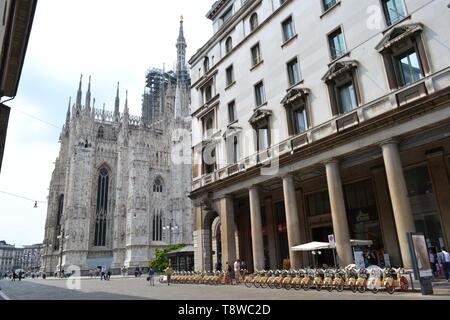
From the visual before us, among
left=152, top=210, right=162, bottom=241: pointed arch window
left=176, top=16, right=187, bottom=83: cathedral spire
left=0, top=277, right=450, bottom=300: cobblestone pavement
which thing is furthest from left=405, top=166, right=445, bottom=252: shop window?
left=176, top=16, right=187, bottom=83: cathedral spire

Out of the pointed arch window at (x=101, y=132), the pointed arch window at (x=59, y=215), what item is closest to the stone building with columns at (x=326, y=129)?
the pointed arch window at (x=101, y=132)

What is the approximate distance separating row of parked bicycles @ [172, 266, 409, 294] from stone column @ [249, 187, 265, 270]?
144 cm

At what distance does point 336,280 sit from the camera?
16.3m

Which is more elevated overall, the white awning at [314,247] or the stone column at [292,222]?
the stone column at [292,222]

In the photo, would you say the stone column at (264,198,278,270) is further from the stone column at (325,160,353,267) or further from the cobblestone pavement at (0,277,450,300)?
the stone column at (325,160,353,267)

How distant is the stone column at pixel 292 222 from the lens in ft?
68.3

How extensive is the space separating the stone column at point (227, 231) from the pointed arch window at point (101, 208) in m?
59.8

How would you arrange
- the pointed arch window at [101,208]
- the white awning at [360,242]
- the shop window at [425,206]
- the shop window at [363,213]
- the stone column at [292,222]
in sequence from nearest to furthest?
the shop window at [425,206]
the white awning at [360,242]
the stone column at [292,222]
the shop window at [363,213]
the pointed arch window at [101,208]

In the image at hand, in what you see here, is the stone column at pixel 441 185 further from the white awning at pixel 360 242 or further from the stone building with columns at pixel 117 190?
the stone building with columns at pixel 117 190

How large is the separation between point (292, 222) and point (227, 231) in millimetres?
6706

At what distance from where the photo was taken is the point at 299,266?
20.7 meters

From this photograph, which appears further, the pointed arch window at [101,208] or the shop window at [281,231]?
the pointed arch window at [101,208]

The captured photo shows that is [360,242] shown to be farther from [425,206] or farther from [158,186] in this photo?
[158,186]

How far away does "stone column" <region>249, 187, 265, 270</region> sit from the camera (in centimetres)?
2346
